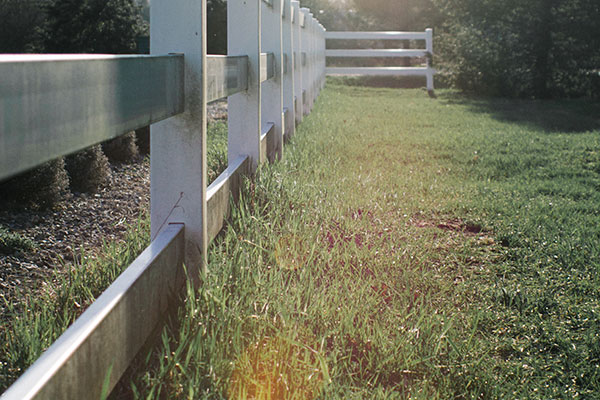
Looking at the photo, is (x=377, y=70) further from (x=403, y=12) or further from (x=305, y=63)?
(x=403, y=12)

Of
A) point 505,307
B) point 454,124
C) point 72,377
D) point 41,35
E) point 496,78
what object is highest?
point 41,35

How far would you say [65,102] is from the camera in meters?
1.16

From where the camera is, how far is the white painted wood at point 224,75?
96.7 inches

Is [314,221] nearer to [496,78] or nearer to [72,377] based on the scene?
[72,377]

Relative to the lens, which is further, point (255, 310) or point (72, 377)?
point (255, 310)

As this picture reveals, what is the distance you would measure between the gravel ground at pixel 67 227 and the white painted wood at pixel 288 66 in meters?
1.72

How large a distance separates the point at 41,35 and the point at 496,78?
32.0 feet

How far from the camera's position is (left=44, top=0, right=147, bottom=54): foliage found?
1266cm

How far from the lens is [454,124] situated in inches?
345

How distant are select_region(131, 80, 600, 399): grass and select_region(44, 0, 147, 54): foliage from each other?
872 centimetres

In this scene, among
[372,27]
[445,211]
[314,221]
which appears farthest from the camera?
[372,27]

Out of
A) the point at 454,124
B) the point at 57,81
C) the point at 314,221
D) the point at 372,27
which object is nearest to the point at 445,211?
the point at 314,221

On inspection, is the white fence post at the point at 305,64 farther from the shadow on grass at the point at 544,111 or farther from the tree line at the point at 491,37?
the tree line at the point at 491,37

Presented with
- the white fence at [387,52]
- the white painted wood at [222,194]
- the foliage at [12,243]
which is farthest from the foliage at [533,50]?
the foliage at [12,243]
